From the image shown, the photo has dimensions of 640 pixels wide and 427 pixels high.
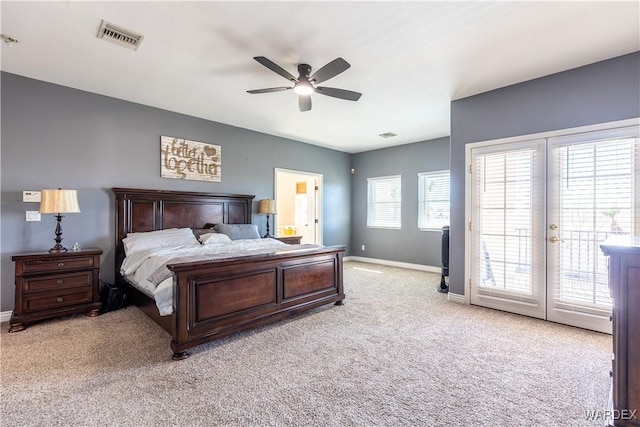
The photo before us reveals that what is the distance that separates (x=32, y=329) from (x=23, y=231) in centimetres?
113

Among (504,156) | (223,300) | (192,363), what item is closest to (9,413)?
(192,363)

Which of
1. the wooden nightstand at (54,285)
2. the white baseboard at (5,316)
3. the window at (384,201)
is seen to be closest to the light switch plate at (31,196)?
the wooden nightstand at (54,285)

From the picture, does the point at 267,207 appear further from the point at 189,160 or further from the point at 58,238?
the point at 58,238

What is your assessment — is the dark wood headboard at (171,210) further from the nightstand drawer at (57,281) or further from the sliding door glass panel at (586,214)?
the sliding door glass panel at (586,214)

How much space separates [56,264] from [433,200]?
19.7 ft

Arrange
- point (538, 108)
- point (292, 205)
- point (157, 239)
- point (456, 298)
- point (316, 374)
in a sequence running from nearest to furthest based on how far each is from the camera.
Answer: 1. point (316, 374)
2. point (538, 108)
3. point (157, 239)
4. point (456, 298)
5. point (292, 205)

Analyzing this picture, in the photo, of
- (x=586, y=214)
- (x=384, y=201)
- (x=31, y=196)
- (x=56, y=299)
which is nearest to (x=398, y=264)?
(x=384, y=201)

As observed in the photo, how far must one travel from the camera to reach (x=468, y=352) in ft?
8.49

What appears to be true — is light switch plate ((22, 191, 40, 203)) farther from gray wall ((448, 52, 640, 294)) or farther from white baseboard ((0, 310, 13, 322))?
gray wall ((448, 52, 640, 294))

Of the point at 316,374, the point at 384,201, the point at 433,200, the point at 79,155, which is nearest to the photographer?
the point at 316,374

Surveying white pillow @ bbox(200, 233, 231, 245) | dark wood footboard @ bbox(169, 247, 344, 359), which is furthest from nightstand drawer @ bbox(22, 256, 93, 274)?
dark wood footboard @ bbox(169, 247, 344, 359)

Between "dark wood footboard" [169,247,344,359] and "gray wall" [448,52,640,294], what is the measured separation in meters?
1.82

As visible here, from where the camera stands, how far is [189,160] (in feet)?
15.6

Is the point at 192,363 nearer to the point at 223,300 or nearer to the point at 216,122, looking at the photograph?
the point at 223,300
